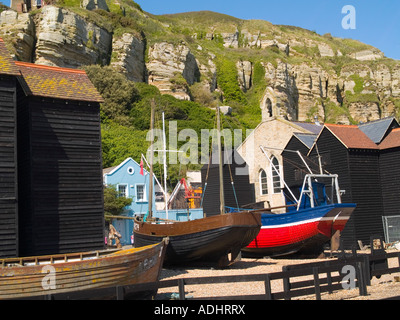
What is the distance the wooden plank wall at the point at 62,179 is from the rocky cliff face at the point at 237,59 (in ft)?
64.5

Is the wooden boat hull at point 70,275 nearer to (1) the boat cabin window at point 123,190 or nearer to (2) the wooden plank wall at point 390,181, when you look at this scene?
(2) the wooden plank wall at point 390,181

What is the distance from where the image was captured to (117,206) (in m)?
33.3

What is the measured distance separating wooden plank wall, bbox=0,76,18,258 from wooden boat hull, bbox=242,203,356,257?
11653 millimetres

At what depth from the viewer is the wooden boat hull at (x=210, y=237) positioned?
18391 mm

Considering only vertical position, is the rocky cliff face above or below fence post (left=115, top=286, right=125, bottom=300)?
above

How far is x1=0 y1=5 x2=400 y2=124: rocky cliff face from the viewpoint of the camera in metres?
51.4

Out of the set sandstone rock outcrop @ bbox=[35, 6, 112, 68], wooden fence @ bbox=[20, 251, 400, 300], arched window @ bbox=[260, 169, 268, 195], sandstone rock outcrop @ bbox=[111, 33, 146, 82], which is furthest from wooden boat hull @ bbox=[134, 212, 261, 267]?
sandstone rock outcrop @ bbox=[111, 33, 146, 82]

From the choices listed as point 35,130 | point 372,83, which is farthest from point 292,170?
point 372,83

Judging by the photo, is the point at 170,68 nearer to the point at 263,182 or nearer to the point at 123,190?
the point at 123,190

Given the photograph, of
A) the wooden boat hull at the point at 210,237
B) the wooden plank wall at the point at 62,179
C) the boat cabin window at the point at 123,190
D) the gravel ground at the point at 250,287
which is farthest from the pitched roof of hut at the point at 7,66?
the boat cabin window at the point at 123,190

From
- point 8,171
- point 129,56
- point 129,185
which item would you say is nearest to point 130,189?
point 129,185

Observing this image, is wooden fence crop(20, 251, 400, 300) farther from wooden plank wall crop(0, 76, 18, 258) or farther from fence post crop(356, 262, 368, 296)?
wooden plank wall crop(0, 76, 18, 258)

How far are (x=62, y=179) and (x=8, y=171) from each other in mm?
2502

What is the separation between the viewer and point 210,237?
18.6 m
